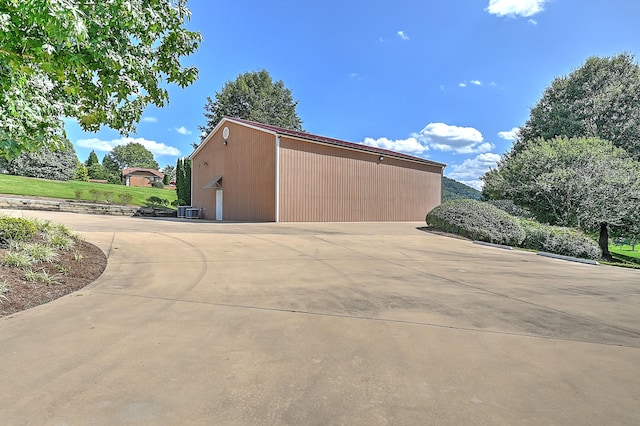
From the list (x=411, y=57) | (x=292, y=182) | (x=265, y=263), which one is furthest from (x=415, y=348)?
(x=411, y=57)

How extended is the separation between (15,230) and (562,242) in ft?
45.3

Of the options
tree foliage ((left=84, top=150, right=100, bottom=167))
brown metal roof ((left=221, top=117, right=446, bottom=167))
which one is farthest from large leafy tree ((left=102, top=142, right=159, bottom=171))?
brown metal roof ((left=221, top=117, right=446, bottom=167))

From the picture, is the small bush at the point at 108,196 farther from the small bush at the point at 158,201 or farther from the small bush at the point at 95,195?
the small bush at the point at 158,201

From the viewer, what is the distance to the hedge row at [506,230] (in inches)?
404

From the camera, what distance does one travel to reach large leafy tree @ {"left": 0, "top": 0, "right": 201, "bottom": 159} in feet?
9.24

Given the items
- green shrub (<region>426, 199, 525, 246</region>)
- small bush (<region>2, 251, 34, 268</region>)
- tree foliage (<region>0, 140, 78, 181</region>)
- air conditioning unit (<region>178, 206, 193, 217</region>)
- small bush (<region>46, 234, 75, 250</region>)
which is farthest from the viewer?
tree foliage (<region>0, 140, 78, 181</region>)

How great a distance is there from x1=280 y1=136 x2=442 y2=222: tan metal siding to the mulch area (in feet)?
37.7

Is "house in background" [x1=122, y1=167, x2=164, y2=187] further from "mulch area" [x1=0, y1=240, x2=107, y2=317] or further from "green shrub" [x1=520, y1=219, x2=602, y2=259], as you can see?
"green shrub" [x1=520, y1=219, x2=602, y2=259]

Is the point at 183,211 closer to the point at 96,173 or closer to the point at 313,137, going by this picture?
the point at 313,137

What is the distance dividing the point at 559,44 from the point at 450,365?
789 inches

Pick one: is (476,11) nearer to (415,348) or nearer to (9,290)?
(415,348)

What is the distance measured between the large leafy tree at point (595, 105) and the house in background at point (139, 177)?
196 feet

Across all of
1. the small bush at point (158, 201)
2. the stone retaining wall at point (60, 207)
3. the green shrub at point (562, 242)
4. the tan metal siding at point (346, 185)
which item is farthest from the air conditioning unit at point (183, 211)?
the green shrub at point (562, 242)

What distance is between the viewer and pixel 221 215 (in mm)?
20828
